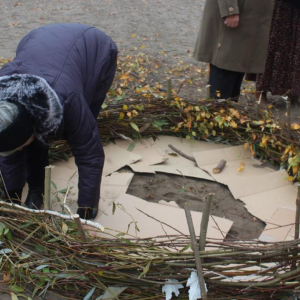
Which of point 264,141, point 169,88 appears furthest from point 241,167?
point 169,88

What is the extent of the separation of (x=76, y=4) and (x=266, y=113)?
17.5ft

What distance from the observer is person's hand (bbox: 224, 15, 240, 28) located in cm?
334

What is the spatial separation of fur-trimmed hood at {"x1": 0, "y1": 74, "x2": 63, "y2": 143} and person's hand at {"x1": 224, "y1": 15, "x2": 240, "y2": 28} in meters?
1.87

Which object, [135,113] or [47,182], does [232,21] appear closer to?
[135,113]

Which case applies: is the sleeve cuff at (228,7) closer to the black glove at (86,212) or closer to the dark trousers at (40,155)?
the dark trousers at (40,155)

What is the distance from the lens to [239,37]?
3.46 meters

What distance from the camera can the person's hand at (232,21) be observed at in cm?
334

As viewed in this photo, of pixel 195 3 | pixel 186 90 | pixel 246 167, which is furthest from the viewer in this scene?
pixel 195 3

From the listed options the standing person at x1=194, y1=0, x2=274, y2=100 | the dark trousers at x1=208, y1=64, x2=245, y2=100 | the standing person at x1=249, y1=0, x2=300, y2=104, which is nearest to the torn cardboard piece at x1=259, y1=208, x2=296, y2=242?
the standing person at x1=194, y1=0, x2=274, y2=100

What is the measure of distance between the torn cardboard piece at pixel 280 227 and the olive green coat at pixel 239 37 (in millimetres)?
1230

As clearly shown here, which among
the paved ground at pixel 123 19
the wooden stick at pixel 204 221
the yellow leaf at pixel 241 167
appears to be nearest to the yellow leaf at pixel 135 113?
the yellow leaf at pixel 241 167

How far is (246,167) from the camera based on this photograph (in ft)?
10.7

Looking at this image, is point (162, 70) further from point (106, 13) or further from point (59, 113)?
point (59, 113)

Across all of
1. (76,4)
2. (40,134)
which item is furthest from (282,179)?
(76,4)
